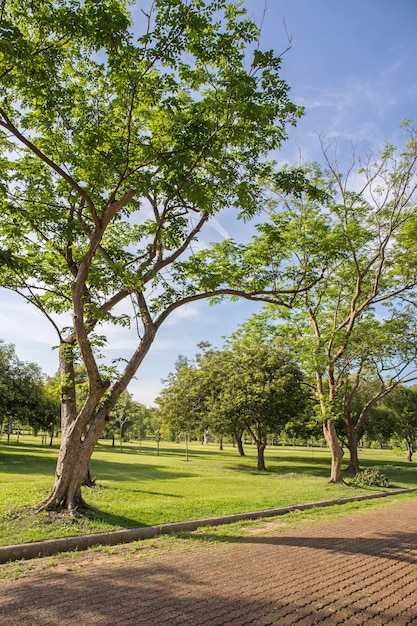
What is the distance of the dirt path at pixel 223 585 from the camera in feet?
14.9

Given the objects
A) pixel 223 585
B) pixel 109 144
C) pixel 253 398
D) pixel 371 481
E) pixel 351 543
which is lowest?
pixel 371 481

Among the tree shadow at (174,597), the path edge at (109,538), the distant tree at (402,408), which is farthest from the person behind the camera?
the distant tree at (402,408)

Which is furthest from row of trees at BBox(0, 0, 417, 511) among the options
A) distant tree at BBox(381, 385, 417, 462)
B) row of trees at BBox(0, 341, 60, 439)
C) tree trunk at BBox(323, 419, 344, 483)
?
distant tree at BBox(381, 385, 417, 462)

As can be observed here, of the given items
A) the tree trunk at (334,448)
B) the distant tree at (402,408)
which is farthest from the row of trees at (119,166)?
the distant tree at (402,408)

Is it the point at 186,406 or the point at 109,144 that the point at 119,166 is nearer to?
the point at 109,144

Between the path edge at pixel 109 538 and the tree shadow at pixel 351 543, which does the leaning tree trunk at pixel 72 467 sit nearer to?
the path edge at pixel 109 538

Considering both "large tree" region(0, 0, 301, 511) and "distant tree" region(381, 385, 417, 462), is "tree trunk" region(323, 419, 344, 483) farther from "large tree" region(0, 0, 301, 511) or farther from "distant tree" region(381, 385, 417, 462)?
"distant tree" region(381, 385, 417, 462)

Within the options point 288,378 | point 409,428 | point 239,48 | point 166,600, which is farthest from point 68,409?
point 409,428

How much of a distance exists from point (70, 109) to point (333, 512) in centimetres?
1254

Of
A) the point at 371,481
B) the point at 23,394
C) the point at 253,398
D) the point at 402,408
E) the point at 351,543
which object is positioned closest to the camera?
the point at 351,543

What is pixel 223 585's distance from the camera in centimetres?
552

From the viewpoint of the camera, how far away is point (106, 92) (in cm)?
→ 918

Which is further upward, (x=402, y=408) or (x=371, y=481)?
Answer: (x=402, y=408)

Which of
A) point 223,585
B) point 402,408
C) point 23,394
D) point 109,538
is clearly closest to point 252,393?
point 23,394
